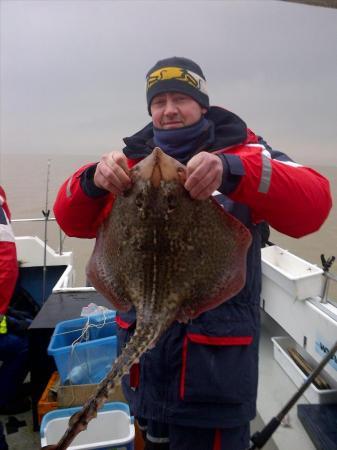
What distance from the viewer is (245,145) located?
2.21m

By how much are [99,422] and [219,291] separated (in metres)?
2.18

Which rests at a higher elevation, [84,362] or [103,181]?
[103,181]

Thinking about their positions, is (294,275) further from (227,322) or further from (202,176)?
(202,176)

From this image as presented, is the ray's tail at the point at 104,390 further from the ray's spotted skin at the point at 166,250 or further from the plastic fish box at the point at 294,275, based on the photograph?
the plastic fish box at the point at 294,275

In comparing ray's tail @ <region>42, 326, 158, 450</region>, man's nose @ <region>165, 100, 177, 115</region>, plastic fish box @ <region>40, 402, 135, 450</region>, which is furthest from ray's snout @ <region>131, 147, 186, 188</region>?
plastic fish box @ <region>40, 402, 135, 450</region>

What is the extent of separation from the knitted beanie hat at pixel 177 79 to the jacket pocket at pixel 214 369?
1.50 metres

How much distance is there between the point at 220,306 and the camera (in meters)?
2.04

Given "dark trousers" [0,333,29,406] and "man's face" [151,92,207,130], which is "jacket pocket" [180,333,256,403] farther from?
"dark trousers" [0,333,29,406]

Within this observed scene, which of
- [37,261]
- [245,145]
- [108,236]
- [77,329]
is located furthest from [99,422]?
[37,261]

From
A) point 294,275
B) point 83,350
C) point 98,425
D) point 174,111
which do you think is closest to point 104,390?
point 174,111

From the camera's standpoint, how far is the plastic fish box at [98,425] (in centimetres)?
303

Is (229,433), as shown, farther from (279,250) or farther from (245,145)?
(279,250)

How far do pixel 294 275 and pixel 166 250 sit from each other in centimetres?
346

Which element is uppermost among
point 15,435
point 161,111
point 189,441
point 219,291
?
point 161,111
